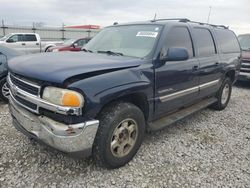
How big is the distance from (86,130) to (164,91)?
145 centimetres

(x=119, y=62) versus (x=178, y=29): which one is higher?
(x=178, y=29)

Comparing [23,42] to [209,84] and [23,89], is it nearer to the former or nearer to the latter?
[209,84]

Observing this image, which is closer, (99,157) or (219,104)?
(99,157)

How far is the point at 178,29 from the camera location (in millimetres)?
3945

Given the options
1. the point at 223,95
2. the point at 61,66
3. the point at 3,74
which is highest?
the point at 61,66

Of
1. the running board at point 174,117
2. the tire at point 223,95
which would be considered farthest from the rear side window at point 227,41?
the running board at point 174,117

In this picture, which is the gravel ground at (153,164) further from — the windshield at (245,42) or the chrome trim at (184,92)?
the windshield at (245,42)

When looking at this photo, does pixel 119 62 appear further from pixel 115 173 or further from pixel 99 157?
pixel 115 173

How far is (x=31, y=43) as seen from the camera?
16047mm

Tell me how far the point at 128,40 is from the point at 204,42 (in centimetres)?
168

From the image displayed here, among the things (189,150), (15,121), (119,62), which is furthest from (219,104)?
(15,121)

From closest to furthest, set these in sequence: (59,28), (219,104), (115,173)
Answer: (115,173) < (219,104) < (59,28)

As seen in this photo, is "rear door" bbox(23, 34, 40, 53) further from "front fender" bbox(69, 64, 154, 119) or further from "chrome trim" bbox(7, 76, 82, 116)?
"front fender" bbox(69, 64, 154, 119)

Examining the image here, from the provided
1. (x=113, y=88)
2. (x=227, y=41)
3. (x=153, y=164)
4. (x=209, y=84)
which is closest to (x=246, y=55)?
(x=227, y=41)
